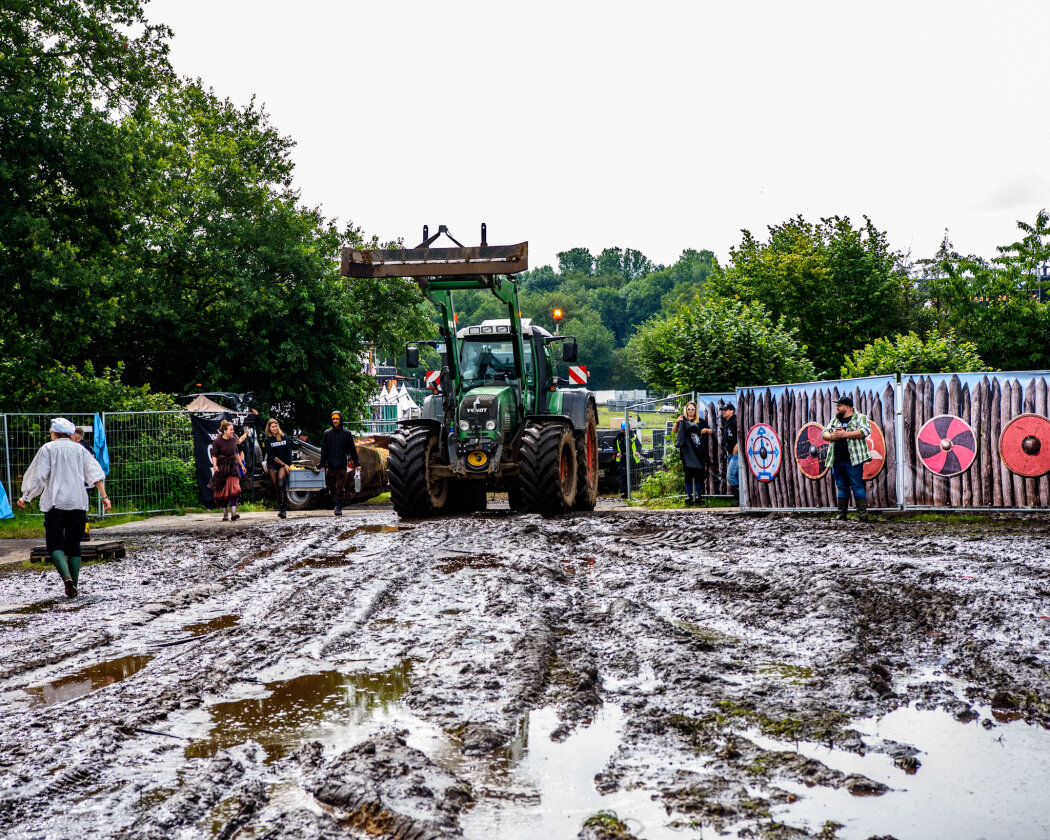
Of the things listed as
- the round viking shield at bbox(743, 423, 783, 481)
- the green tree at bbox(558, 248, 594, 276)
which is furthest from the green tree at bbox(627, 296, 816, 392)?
the green tree at bbox(558, 248, 594, 276)

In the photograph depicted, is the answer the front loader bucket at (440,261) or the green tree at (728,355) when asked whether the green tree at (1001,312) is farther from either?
the front loader bucket at (440,261)

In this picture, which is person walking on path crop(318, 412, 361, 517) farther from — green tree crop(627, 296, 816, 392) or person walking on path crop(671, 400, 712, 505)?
green tree crop(627, 296, 816, 392)

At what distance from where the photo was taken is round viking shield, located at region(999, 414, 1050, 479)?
12.8m

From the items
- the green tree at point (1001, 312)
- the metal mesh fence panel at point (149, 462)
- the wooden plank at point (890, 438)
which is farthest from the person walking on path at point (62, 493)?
the green tree at point (1001, 312)

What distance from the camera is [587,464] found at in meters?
16.9

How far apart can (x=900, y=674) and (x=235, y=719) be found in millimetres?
3453

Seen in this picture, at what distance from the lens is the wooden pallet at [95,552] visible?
11641 millimetres

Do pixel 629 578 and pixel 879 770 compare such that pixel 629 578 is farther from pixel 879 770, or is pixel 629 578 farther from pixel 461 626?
pixel 879 770

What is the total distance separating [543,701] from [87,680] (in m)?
2.78

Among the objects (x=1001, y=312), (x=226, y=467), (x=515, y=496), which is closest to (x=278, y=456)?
(x=226, y=467)

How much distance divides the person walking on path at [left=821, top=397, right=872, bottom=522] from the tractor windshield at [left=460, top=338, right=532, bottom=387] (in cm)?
506

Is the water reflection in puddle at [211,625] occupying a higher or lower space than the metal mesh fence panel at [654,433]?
lower

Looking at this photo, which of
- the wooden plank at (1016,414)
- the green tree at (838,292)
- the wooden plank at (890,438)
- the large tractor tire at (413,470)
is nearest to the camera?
the wooden plank at (1016,414)

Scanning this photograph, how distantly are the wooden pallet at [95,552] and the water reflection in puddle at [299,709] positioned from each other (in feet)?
22.3
